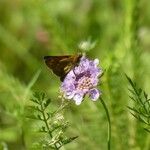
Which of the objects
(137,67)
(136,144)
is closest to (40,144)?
Result: (136,144)

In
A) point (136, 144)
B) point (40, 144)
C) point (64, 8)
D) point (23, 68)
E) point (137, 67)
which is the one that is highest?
point (64, 8)

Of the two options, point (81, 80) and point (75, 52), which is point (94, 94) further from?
point (75, 52)

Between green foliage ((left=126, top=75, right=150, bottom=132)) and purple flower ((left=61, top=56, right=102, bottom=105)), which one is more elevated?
purple flower ((left=61, top=56, right=102, bottom=105))

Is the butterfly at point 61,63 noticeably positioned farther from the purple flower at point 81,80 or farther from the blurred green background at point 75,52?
the blurred green background at point 75,52

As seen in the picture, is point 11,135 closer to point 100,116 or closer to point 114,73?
point 100,116

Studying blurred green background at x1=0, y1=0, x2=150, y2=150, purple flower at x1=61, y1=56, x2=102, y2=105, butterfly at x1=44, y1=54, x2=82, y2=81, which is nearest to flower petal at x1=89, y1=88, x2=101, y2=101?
purple flower at x1=61, y1=56, x2=102, y2=105

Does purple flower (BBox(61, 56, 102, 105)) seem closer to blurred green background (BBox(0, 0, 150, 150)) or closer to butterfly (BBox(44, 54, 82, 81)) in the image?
butterfly (BBox(44, 54, 82, 81))

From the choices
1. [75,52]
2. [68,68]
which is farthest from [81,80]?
[75,52]
